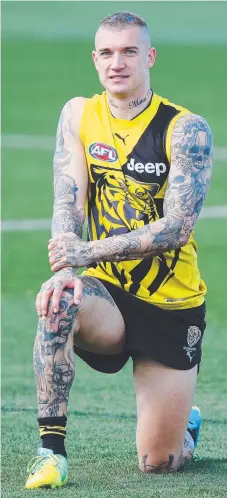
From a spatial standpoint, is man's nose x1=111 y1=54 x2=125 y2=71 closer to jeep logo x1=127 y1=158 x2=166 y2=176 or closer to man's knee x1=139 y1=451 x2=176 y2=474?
jeep logo x1=127 y1=158 x2=166 y2=176

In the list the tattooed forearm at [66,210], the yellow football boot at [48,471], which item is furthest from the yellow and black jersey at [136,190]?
the yellow football boot at [48,471]

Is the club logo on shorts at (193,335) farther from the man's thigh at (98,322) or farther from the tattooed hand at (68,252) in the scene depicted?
the tattooed hand at (68,252)

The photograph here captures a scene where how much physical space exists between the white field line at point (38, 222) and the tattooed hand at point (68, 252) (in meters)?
7.67

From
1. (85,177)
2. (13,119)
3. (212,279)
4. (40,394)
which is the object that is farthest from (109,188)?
(13,119)

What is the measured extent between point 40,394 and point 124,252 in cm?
79

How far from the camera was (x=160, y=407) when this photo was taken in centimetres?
720

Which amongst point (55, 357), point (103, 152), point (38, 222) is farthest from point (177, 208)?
point (38, 222)

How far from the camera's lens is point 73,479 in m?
6.75

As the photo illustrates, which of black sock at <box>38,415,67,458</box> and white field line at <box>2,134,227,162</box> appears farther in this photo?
white field line at <box>2,134,227,162</box>

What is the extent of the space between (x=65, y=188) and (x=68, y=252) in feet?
1.84

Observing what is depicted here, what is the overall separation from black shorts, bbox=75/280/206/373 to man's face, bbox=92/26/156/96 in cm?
100

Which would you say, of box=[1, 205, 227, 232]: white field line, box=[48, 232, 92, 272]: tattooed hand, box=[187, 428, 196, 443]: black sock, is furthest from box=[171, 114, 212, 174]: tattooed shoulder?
box=[1, 205, 227, 232]: white field line

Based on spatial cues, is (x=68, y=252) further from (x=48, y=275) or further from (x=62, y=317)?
(x=48, y=275)

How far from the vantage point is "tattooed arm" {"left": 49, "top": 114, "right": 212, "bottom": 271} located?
6.84 m
